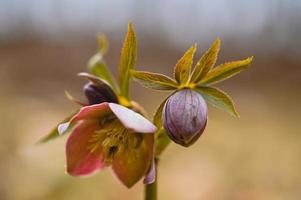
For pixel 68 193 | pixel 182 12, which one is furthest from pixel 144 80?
pixel 182 12

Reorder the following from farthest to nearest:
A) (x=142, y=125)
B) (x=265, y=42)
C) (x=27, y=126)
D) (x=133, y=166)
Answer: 1. (x=265, y=42)
2. (x=27, y=126)
3. (x=133, y=166)
4. (x=142, y=125)

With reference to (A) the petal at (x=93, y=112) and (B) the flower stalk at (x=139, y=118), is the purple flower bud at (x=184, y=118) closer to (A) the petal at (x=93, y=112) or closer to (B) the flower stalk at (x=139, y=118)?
(B) the flower stalk at (x=139, y=118)

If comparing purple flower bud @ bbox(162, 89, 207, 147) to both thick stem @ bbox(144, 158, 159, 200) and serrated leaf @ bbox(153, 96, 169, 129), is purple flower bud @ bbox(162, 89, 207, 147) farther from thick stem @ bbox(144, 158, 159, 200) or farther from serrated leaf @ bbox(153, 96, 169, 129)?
thick stem @ bbox(144, 158, 159, 200)

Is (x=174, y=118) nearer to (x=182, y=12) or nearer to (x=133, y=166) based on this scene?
(x=133, y=166)

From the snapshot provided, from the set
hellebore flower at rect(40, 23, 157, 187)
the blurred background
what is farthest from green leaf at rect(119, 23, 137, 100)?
the blurred background

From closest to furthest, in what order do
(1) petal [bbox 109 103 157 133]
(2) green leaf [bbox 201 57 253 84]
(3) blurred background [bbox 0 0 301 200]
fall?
(1) petal [bbox 109 103 157 133] < (2) green leaf [bbox 201 57 253 84] < (3) blurred background [bbox 0 0 301 200]

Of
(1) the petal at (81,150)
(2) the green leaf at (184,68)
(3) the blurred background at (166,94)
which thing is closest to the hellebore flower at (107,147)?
(1) the petal at (81,150)

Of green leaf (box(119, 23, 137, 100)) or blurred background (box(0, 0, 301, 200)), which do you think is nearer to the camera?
green leaf (box(119, 23, 137, 100))
